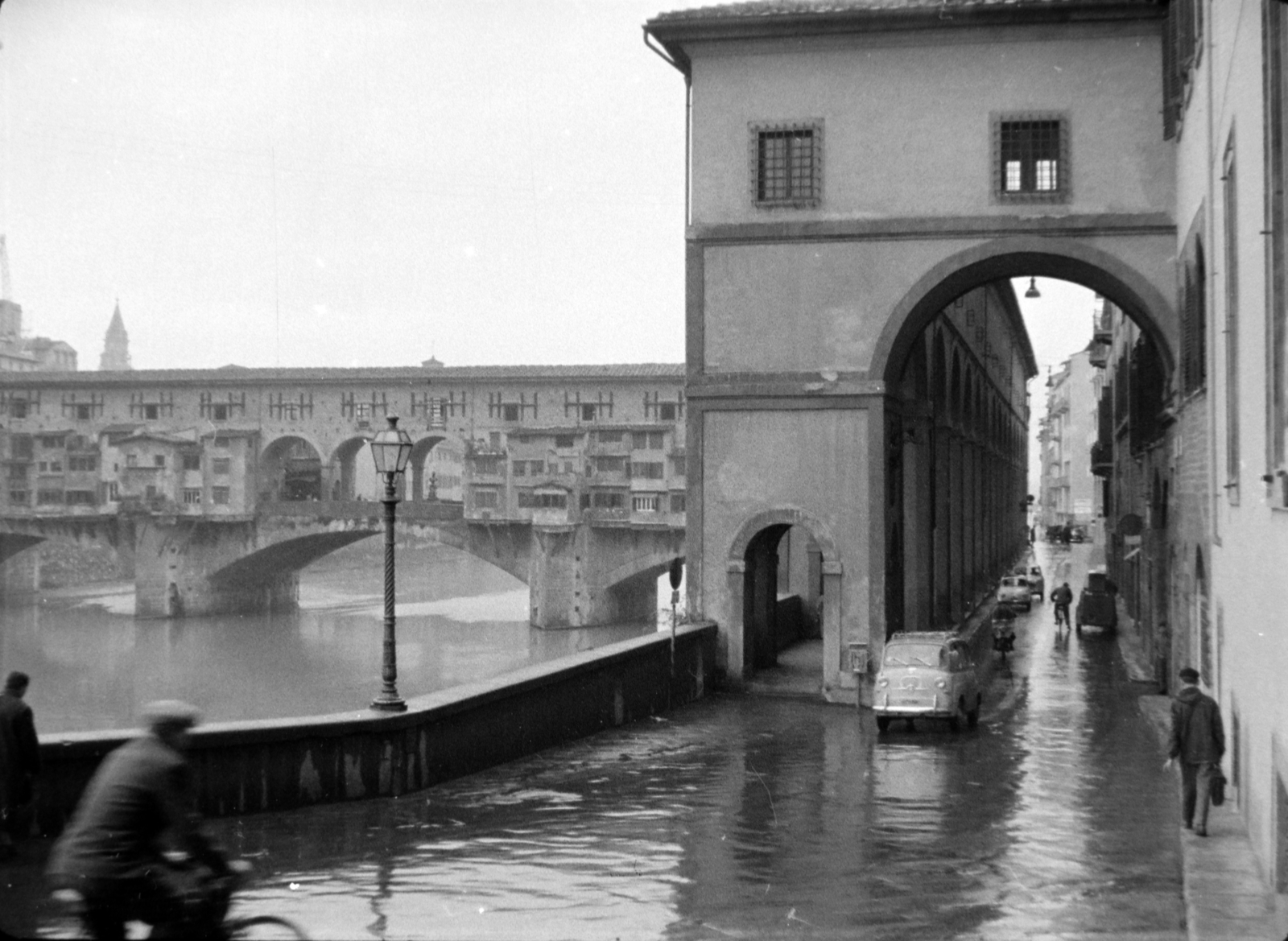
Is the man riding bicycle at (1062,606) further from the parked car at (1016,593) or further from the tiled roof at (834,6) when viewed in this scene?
the tiled roof at (834,6)

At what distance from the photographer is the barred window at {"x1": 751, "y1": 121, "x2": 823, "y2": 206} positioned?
24.1m

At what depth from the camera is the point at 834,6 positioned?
78.2 ft

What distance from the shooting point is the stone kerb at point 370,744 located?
1075 centimetres

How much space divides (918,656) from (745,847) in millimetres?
9389

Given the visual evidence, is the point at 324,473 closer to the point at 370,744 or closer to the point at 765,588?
the point at 765,588

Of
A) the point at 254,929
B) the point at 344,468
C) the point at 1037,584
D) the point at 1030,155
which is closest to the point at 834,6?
the point at 1030,155

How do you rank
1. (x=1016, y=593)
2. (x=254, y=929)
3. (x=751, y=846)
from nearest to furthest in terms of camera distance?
1. (x=254, y=929)
2. (x=751, y=846)
3. (x=1016, y=593)

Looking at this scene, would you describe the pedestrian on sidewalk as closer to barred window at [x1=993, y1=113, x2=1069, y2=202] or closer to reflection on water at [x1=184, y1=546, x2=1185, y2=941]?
reflection on water at [x1=184, y1=546, x2=1185, y2=941]

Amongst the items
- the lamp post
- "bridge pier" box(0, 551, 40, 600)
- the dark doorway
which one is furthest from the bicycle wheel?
"bridge pier" box(0, 551, 40, 600)

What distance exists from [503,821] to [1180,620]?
12510 millimetres

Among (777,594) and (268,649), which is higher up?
(777,594)

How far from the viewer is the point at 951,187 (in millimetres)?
23656

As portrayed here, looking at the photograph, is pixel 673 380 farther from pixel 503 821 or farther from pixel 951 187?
pixel 503 821

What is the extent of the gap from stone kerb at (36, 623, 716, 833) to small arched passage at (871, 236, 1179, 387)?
8.03m
